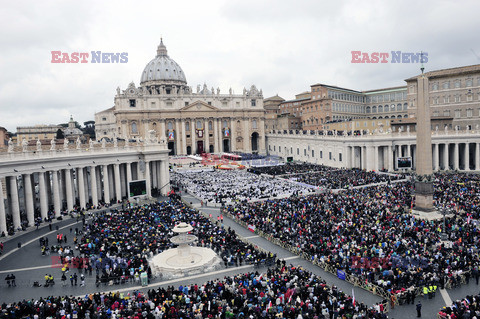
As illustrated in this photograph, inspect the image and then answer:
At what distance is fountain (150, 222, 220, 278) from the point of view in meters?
22.3

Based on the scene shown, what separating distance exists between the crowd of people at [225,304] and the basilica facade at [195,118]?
259ft

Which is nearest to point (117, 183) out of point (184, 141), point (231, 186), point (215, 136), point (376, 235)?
point (231, 186)

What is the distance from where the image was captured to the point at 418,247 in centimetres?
2194

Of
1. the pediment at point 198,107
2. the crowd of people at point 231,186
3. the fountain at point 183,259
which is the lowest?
the fountain at point 183,259

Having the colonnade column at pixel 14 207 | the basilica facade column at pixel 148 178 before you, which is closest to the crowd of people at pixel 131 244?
the colonnade column at pixel 14 207

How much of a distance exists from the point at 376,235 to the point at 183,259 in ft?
42.2

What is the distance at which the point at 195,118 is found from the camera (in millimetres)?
100312

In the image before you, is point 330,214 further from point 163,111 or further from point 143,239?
point 163,111

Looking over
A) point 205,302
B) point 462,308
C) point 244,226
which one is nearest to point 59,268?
point 205,302

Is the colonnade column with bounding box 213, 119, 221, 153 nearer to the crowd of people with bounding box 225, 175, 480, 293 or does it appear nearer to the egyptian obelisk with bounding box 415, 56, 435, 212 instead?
the crowd of people with bounding box 225, 175, 480, 293

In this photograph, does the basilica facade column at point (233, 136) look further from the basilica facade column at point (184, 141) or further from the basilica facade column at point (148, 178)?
the basilica facade column at point (148, 178)

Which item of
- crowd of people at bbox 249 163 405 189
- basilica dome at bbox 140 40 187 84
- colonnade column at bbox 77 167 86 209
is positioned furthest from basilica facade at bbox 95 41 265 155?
colonnade column at bbox 77 167 86 209

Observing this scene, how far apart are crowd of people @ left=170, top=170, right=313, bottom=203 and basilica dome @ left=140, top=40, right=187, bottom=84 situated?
6591 centimetres

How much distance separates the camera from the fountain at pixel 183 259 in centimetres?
2228
